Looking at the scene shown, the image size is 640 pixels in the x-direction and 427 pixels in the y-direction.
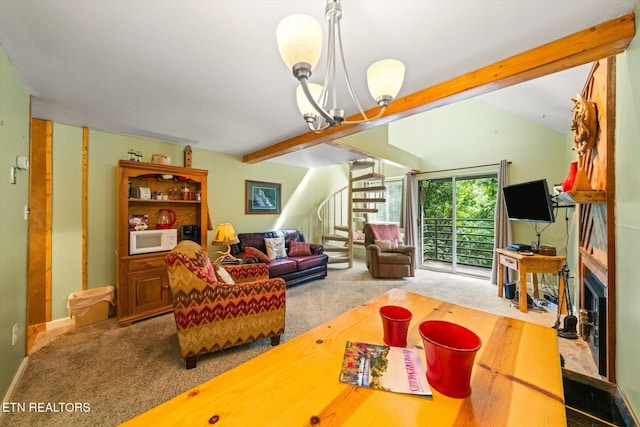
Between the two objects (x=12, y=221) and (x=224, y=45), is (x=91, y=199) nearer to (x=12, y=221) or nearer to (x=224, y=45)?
(x=12, y=221)

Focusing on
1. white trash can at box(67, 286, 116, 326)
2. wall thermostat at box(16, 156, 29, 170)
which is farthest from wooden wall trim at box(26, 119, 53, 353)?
wall thermostat at box(16, 156, 29, 170)

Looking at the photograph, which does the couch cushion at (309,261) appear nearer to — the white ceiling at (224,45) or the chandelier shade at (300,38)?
the white ceiling at (224,45)

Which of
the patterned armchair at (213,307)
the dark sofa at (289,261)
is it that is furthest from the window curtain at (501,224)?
the patterned armchair at (213,307)

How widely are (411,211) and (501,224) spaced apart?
1642 millimetres

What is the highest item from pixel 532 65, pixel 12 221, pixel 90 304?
pixel 532 65

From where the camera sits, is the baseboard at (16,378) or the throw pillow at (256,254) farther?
the throw pillow at (256,254)

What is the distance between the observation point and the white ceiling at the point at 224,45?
48.8 inches

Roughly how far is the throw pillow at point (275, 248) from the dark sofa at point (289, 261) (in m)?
0.08

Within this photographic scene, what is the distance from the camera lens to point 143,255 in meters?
2.79

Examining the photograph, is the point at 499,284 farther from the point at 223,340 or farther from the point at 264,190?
the point at 264,190

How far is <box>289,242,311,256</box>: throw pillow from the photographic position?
4.36 meters

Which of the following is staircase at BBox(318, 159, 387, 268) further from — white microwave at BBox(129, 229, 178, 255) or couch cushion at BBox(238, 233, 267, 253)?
white microwave at BBox(129, 229, 178, 255)

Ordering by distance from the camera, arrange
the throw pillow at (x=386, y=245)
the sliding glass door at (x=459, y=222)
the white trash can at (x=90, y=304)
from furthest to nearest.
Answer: the throw pillow at (x=386, y=245) → the sliding glass door at (x=459, y=222) → the white trash can at (x=90, y=304)

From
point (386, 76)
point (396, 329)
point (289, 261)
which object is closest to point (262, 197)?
point (289, 261)
